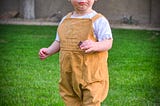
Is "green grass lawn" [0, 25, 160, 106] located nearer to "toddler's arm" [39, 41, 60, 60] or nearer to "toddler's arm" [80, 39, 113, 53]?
"toddler's arm" [39, 41, 60, 60]

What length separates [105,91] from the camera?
2148 mm

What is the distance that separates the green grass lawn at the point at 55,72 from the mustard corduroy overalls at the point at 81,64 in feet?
3.17

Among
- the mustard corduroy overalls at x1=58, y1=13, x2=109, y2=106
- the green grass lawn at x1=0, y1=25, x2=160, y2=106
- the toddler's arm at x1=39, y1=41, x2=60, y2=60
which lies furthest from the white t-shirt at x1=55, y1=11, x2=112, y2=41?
the green grass lawn at x1=0, y1=25, x2=160, y2=106

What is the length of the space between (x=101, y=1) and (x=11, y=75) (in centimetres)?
383

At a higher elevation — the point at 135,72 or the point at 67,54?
the point at 67,54

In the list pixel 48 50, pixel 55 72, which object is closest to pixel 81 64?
pixel 48 50

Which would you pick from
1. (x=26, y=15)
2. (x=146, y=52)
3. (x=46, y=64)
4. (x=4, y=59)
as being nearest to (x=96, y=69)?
(x=46, y=64)

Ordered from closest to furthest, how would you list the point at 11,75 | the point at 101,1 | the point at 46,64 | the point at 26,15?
the point at 11,75
the point at 46,64
the point at 101,1
the point at 26,15

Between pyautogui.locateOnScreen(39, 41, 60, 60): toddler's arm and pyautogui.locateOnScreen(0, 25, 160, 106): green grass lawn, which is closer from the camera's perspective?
pyautogui.locateOnScreen(39, 41, 60, 60): toddler's arm

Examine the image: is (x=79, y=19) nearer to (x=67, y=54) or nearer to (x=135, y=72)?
(x=67, y=54)

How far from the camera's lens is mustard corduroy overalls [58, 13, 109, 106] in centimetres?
205

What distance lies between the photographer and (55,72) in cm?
417

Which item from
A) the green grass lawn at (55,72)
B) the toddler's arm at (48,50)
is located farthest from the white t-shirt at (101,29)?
the green grass lawn at (55,72)

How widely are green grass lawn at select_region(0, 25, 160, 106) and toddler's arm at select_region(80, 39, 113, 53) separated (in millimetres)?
1063
